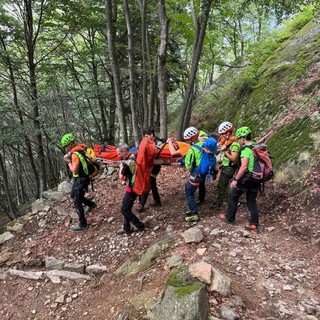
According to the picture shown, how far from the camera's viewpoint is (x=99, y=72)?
1956 centimetres

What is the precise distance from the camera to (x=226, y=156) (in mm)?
6645

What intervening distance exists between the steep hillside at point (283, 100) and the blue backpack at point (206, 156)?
2.09 meters

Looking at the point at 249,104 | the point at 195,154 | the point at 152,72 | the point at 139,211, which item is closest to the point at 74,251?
the point at 139,211

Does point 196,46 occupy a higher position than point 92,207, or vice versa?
point 196,46

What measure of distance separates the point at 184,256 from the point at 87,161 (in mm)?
3445

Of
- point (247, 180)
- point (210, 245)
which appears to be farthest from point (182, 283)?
point (247, 180)

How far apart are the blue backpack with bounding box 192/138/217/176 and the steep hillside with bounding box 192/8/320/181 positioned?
6.85 ft

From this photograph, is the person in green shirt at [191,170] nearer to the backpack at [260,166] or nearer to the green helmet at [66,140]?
the backpack at [260,166]

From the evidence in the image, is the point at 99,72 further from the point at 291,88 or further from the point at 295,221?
the point at 295,221

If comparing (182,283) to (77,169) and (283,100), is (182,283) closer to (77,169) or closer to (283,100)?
(77,169)

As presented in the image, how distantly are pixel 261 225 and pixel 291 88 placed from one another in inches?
234

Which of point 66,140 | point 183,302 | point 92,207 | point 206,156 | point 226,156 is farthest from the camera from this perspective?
point 92,207

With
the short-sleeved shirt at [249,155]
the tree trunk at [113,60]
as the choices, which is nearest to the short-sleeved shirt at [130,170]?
the short-sleeved shirt at [249,155]

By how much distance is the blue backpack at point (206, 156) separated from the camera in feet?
21.0
